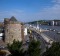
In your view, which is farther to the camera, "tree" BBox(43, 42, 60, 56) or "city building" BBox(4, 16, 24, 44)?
"city building" BBox(4, 16, 24, 44)

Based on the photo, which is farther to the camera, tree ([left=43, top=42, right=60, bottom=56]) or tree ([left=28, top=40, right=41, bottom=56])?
tree ([left=28, top=40, right=41, bottom=56])

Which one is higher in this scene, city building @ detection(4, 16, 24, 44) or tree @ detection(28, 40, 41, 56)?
city building @ detection(4, 16, 24, 44)

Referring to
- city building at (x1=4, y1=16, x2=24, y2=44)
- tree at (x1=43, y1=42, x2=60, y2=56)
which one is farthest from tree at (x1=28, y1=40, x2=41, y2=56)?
city building at (x1=4, y1=16, x2=24, y2=44)

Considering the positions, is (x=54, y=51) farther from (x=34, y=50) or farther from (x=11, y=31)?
(x=11, y=31)

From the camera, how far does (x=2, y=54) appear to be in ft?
75.8

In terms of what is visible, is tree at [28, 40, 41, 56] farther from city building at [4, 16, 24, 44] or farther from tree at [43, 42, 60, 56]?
city building at [4, 16, 24, 44]

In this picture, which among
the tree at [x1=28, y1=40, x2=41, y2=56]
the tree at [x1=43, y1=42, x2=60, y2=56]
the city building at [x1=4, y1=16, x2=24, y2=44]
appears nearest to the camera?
the tree at [x1=43, y1=42, x2=60, y2=56]

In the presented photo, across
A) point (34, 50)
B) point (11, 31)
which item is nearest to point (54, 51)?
point (34, 50)

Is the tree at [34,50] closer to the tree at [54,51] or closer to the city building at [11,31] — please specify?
the tree at [54,51]

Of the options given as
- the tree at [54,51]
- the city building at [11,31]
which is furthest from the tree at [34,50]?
the city building at [11,31]

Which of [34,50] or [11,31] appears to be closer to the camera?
[34,50]

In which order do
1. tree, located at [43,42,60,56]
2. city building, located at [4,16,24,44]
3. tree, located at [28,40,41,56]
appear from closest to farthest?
tree, located at [43,42,60,56] < tree, located at [28,40,41,56] < city building, located at [4,16,24,44]

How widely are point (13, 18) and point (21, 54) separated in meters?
15.2

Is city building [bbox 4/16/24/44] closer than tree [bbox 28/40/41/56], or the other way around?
tree [bbox 28/40/41/56]
